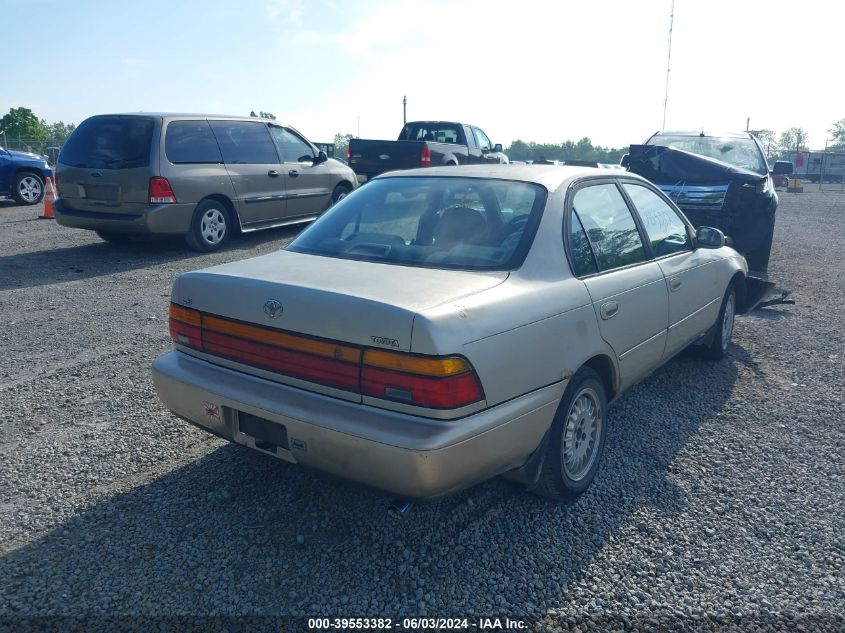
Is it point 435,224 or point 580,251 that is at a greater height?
point 435,224

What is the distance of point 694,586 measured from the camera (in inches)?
108

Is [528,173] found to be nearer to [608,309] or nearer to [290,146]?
[608,309]

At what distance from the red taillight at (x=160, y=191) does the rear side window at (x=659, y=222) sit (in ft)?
21.4

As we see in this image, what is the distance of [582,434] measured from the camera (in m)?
3.38

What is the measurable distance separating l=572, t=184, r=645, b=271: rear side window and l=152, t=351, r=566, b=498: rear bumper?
3.06 ft

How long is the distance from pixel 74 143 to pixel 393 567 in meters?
8.20

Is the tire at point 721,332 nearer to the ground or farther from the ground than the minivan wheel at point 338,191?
nearer to the ground

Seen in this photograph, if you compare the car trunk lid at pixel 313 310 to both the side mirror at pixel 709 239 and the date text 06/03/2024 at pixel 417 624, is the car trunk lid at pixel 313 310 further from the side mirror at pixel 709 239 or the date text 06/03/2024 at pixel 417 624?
the side mirror at pixel 709 239

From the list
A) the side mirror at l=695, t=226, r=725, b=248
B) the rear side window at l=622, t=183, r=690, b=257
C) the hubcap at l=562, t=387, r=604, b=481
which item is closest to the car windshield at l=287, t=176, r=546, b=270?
the hubcap at l=562, t=387, r=604, b=481

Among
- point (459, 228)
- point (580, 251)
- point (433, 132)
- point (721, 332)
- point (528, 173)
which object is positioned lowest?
point (721, 332)

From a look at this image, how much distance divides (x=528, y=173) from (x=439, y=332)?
1.54 meters

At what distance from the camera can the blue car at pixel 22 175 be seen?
14.4 meters

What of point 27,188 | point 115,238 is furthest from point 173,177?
point 27,188

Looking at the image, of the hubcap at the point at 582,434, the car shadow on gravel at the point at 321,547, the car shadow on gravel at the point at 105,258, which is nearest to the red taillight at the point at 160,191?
the car shadow on gravel at the point at 105,258
